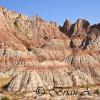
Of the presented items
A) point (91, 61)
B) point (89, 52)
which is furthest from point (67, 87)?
point (89, 52)

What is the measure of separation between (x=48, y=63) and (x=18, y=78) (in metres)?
23.4

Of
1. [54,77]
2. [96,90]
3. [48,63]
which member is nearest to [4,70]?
[48,63]

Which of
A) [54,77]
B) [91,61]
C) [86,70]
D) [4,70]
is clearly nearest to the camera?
[54,77]

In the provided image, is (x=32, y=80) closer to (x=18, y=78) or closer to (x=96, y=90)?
(x=18, y=78)

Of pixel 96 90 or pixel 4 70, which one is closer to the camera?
pixel 96 90

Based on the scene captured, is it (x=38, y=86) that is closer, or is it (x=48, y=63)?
(x=38, y=86)

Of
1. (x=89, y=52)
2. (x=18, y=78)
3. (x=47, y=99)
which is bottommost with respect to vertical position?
(x=47, y=99)

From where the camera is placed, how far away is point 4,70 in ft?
593

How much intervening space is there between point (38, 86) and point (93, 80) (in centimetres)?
2767

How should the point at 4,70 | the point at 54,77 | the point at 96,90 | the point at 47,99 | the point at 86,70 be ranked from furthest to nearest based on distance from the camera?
the point at 4,70, the point at 86,70, the point at 54,77, the point at 96,90, the point at 47,99

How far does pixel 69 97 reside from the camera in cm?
12094

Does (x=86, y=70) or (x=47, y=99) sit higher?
(x=86, y=70)

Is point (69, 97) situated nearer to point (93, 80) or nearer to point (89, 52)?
point (93, 80)

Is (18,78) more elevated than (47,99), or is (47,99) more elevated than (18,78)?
(18,78)
